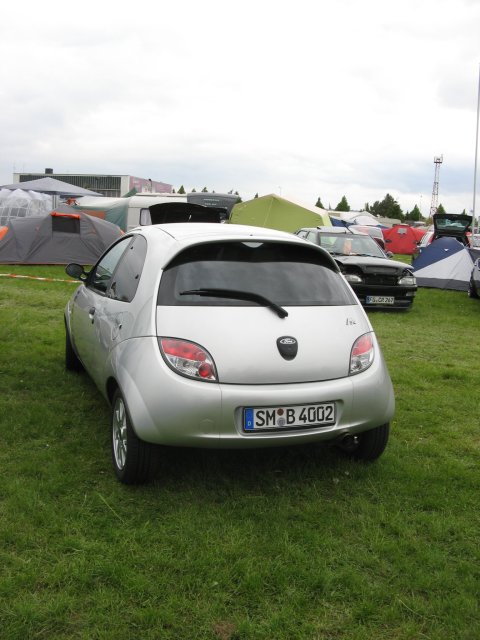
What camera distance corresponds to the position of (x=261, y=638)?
239 cm

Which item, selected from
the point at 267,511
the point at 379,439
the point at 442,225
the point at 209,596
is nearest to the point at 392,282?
the point at 379,439

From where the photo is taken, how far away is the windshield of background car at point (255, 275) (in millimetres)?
3588

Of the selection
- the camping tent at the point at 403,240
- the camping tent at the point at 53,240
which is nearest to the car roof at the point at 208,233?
the camping tent at the point at 53,240

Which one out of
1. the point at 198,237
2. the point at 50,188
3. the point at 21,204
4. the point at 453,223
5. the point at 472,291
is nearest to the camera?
the point at 198,237

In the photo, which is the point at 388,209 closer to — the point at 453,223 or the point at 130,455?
the point at 453,223

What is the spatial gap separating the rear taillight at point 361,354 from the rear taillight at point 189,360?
2.81 ft

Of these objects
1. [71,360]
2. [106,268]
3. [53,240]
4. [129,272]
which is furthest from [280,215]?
[129,272]

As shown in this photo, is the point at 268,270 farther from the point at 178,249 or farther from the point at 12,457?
the point at 12,457

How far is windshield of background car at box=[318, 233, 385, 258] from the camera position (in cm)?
1223

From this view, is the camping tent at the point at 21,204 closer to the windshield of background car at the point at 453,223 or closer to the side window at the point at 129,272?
the windshield of background car at the point at 453,223

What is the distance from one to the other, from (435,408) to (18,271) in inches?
484

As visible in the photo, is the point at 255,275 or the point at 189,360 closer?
the point at 189,360

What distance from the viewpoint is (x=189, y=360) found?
3275 mm

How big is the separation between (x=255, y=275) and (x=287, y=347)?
574mm
